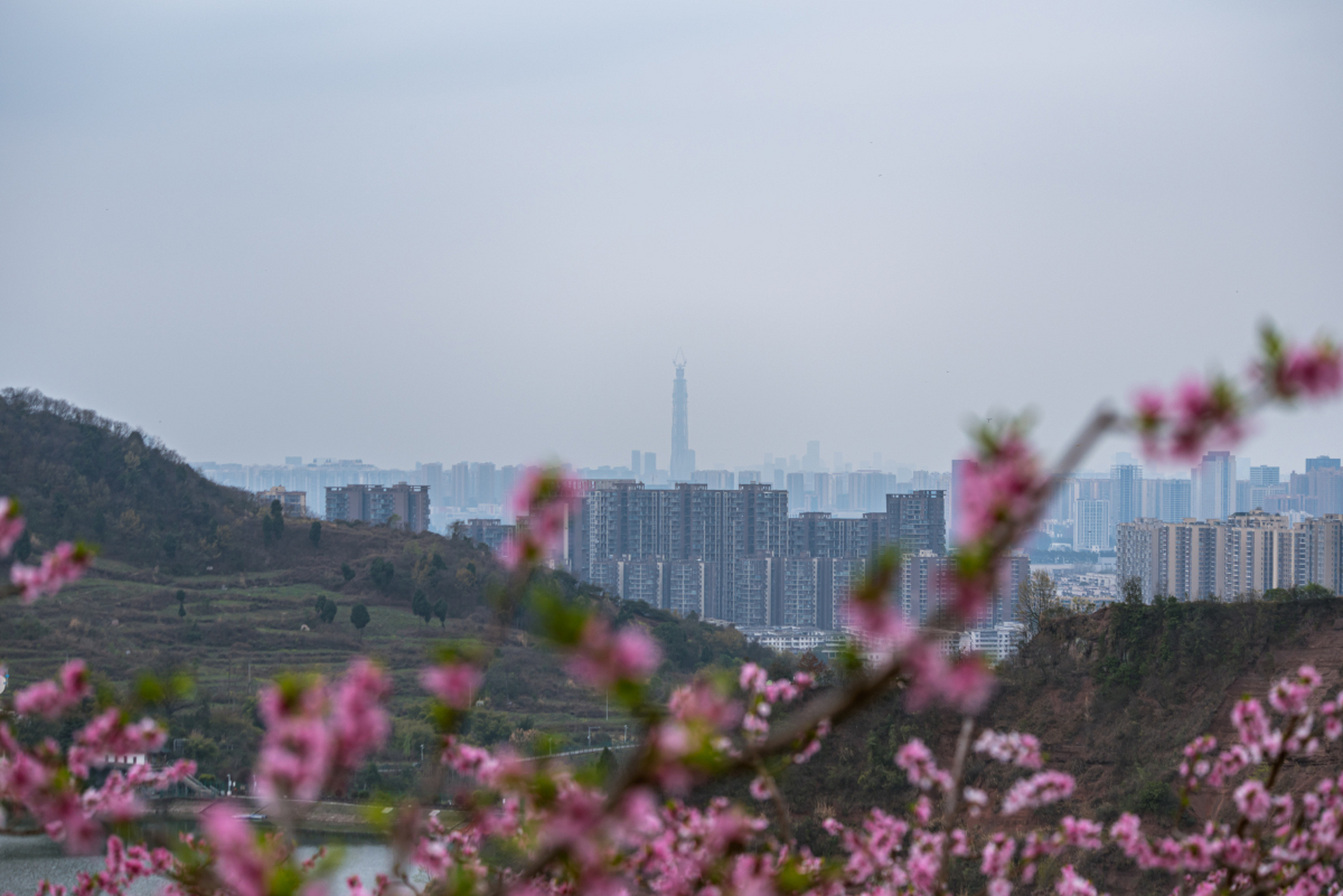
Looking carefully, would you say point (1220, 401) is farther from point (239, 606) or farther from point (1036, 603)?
point (239, 606)

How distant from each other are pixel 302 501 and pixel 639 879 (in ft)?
152

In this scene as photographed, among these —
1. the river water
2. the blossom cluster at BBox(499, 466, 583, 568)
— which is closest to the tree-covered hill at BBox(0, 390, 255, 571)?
the river water

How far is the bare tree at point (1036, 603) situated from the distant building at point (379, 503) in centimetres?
3201

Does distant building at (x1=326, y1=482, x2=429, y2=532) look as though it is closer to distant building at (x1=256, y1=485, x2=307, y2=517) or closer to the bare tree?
distant building at (x1=256, y1=485, x2=307, y2=517)

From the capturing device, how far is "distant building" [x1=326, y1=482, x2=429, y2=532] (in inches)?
1761

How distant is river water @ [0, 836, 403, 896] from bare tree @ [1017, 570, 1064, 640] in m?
8.32

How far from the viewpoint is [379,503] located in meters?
45.2

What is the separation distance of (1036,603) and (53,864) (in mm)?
12791

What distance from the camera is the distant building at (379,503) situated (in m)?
44.7

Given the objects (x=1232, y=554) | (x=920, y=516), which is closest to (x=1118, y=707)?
(x=1232, y=554)

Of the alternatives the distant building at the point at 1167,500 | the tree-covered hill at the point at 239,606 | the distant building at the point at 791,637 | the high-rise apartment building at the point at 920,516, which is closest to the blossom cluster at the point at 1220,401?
the tree-covered hill at the point at 239,606

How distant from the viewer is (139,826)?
2.21 metres

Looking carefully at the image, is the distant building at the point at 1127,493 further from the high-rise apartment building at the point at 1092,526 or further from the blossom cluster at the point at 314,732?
the blossom cluster at the point at 314,732

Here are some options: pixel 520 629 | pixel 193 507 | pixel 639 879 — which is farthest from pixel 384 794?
pixel 193 507
